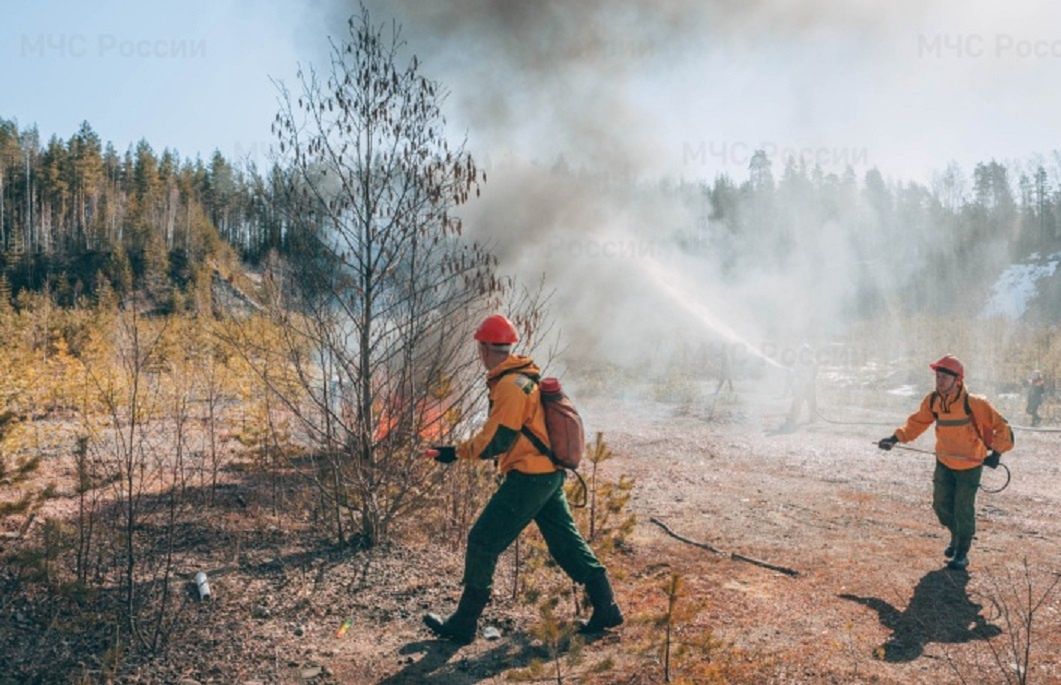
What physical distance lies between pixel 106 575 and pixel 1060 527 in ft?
26.9

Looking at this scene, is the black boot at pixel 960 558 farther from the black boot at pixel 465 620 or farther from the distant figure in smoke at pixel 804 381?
the distant figure in smoke at pixel 804 381

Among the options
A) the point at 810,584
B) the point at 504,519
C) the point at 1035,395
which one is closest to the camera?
the point at 504,519

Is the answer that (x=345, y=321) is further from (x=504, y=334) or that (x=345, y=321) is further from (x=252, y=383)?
(x=252, y=383)

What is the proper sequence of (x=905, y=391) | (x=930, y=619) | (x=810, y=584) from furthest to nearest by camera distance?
(x=905, y=391) < (x=810, y=584) < (x=930, y=619)

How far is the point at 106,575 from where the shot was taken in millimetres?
4250

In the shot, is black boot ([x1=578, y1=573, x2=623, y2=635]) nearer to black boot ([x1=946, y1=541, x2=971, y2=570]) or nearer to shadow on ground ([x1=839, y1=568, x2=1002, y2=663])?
shadow on ground ([x1=839, y1=568, x2=1002, y2=663])

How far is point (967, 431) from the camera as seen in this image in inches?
212

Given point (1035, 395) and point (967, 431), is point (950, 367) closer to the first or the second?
point (967, 431)

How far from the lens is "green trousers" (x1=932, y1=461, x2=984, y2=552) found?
535 cm

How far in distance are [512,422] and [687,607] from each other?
4.17 feet

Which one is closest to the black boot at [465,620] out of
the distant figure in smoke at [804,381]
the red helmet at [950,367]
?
the red helmet at [950,367]

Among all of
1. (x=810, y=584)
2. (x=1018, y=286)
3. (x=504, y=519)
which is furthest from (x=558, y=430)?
(x=1018, y=286)

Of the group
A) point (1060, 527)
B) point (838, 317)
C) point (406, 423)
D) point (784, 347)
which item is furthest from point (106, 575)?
point (838, 317)

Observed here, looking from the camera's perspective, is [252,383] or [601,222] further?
[601,222]
